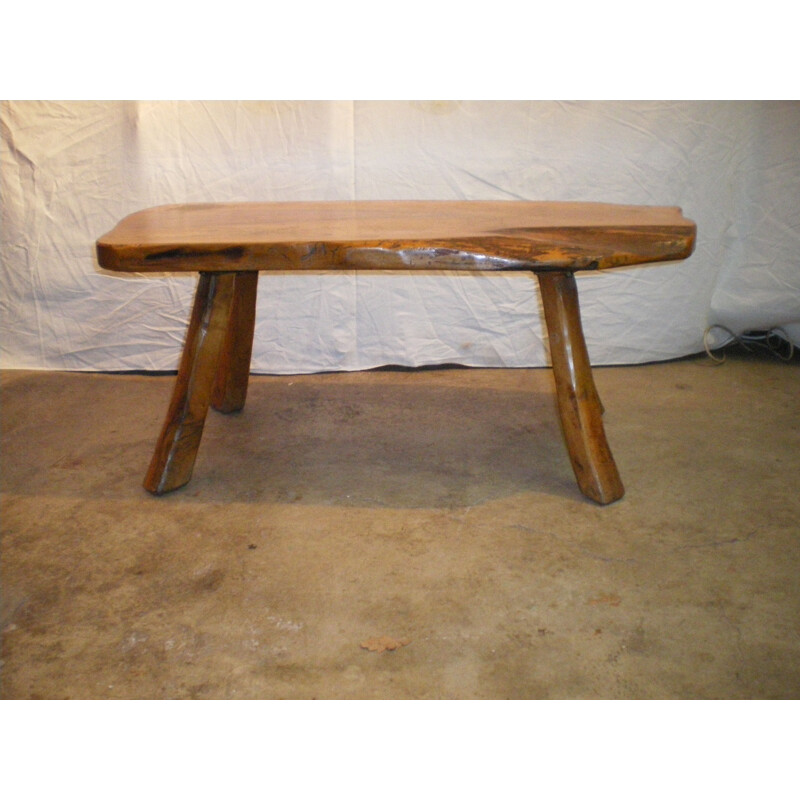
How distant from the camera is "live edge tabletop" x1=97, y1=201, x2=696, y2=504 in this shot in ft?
4.72

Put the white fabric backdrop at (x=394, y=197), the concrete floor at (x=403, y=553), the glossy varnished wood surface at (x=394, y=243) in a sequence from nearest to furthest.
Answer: the concrete floor at (x=403, y=553) → the glossy varnished wood surface at (x=394, y=243) → the white fabric backdrop at (x=394, y=197)

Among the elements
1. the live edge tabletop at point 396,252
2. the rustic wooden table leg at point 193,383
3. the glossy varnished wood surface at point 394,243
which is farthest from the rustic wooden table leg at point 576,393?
the rustic wooden table leg at point 193,383

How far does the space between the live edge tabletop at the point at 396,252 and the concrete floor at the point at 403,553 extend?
0.49 ft

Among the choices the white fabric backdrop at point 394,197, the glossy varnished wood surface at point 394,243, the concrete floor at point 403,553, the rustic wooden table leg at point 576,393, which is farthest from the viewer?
the white fabric backdrop at point 394,197

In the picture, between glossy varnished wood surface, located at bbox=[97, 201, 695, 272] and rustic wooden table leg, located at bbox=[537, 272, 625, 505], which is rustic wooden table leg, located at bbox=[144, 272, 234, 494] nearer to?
glossy varnished wood surface, located at bbox=[97, 201, 695, 272]

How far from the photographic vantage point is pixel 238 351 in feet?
6.91

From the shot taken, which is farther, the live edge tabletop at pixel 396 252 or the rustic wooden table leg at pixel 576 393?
the rustic wooden table leg at pixel 576 393

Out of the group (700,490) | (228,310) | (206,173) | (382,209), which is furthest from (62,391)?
(700,490)

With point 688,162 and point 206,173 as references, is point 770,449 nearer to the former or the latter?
point 688,162

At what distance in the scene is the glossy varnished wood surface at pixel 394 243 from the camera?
1.43 m

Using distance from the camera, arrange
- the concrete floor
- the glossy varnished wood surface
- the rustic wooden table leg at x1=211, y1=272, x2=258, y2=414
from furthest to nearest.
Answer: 1. the rustic wooden table leg at x1=211, y1=272, x2=258, y2=414
2. the glossy varnished wood surface
3. the concrete floor

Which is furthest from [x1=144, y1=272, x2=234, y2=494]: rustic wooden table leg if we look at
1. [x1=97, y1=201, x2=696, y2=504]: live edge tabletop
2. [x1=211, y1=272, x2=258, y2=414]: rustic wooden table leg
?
[x1=211, y1=272, x2=258, y2=414]: rustic wooden table leg

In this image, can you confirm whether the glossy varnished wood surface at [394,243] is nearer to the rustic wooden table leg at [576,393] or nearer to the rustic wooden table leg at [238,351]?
the rustic wooden table leg at [576,393]

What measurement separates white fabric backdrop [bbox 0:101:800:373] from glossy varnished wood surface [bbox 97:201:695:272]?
0.68m
